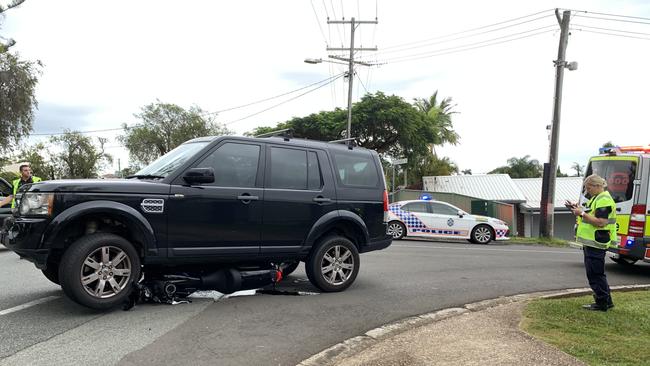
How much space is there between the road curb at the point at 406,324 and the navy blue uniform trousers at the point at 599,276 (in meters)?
0.98

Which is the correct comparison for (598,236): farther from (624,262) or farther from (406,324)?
(624,262)

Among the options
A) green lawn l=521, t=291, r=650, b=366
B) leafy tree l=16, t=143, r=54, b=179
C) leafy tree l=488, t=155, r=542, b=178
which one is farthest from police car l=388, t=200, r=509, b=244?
leafy tree l=488, t=155, r=542, b=178

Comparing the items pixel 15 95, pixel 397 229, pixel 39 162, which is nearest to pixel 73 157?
pixel 39 162

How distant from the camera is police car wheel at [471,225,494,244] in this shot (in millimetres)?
17375

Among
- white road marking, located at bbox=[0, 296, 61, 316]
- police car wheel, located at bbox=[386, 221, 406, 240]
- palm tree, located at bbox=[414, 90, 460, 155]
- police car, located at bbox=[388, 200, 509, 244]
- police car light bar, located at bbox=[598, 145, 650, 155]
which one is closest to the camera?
white road marking, located at bbox=[0, 296, 61, 316]

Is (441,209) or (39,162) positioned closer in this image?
(441,209)

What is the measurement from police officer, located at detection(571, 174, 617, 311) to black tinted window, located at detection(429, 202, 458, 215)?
10900mm

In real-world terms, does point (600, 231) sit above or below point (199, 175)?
below

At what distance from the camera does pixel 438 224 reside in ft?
56.7

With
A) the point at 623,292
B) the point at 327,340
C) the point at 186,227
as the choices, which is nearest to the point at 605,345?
the point at 327,340

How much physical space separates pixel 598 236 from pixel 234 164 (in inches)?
178

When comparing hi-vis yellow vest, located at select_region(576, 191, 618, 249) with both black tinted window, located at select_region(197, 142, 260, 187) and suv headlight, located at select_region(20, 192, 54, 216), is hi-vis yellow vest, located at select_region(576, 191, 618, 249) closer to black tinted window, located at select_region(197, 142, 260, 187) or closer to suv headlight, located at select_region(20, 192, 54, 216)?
black tinted window, located at select_region(197, 142, 260, 187)

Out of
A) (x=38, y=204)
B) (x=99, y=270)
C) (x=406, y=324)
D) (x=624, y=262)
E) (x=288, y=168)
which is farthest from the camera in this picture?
(x=624, y=262)

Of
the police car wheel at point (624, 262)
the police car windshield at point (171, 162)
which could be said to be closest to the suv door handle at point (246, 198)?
the police car windshield at point (171, 162)
